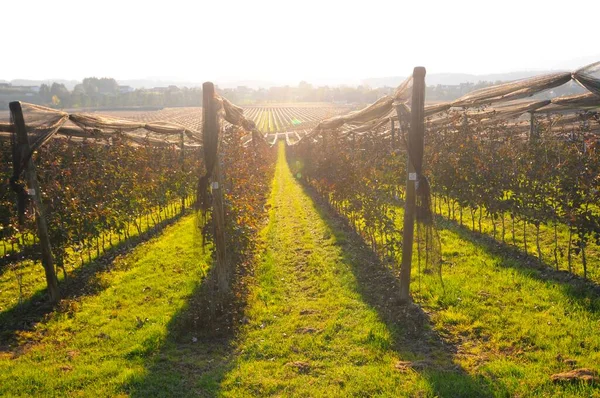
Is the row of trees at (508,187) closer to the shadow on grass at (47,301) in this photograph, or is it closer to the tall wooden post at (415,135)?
the tall wooden post at (415,135)

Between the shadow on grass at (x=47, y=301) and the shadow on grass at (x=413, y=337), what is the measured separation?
4657 millimetres

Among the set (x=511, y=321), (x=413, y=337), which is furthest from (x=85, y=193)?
(x=511, y=321)

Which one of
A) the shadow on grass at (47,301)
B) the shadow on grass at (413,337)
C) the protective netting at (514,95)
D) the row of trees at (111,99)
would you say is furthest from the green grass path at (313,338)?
the row of trees at (111,99)

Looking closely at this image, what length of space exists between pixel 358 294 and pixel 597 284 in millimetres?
3450

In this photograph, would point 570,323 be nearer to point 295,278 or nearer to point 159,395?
point 295,278

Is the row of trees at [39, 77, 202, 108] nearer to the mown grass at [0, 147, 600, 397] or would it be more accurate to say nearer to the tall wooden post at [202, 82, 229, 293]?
the tall wooden post at [202, 82, 229, 293]

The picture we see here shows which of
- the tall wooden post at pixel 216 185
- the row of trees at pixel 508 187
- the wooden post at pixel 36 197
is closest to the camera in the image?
the wooden post at pixel 36 197

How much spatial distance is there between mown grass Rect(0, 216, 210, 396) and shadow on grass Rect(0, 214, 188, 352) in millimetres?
88

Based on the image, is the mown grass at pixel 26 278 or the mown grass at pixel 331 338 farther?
the mown grass at pixel 26 278

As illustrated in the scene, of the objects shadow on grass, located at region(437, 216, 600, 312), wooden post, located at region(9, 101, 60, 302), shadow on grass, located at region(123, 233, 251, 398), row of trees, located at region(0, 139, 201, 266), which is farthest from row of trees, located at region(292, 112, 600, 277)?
wooden post, located at region(9, 101, 60, 302)

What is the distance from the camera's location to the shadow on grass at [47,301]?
5.33 m

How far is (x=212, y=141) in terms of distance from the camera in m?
5.73

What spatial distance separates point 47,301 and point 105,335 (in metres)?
1.84

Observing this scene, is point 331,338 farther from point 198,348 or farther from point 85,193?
point 85,193
